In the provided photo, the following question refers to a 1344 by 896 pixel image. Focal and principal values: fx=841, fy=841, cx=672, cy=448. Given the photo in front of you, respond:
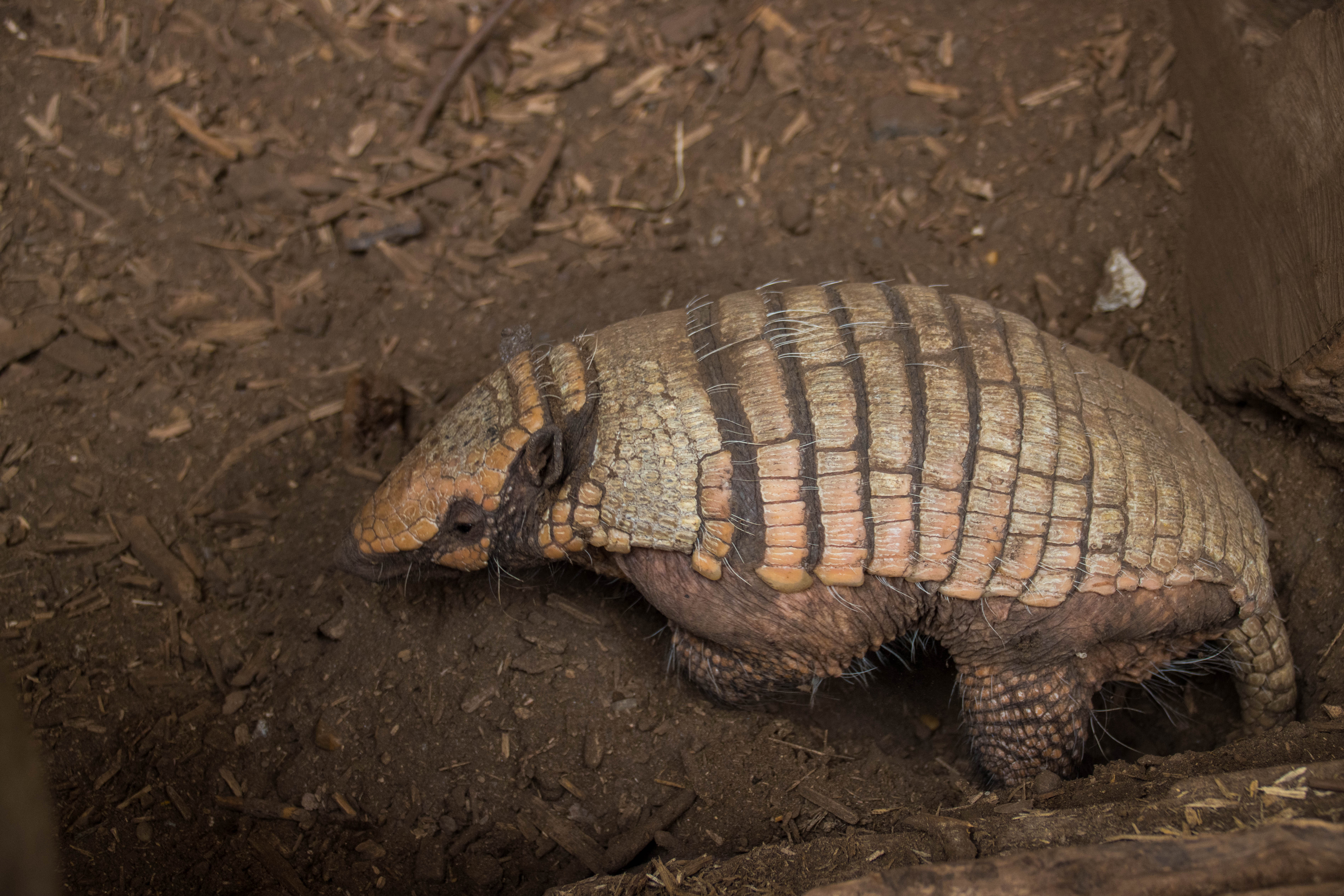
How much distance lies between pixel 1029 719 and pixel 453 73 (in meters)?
5.10

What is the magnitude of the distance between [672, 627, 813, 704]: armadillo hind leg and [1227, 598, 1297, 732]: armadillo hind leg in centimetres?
188

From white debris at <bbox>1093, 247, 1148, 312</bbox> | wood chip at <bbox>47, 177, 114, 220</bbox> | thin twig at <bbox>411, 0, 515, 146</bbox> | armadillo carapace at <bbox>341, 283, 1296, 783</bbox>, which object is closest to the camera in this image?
armadillo carapace at <bbox>341, 283, 1296, 783</bbox>

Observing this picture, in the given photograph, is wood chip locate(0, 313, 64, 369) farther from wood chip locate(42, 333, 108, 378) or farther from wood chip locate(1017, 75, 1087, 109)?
wood chip locate(1017, 75, 1087, 109)

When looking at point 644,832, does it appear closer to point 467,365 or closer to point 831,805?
point 831,805

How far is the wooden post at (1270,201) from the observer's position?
3496 millimetres

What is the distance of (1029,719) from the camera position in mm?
3541

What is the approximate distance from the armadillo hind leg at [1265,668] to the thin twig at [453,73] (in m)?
5.30

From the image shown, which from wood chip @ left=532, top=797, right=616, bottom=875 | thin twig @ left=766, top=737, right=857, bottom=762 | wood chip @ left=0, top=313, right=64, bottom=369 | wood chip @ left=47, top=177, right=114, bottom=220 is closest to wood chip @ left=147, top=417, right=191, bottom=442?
wood chip @ left=0, top=313, right=64, bottom=369

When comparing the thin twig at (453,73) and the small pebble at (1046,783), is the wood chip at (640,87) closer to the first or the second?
the thin twig at (453,73)

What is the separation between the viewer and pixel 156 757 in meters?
3.68

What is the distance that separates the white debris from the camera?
187 inches

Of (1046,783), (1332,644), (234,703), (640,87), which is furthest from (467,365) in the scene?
(1332,644)

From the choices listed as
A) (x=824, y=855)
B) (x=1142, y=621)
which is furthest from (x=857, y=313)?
(x=824, y=855)

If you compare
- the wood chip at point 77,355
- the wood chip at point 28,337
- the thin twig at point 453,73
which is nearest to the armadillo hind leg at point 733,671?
the wood chip at point 77,355
